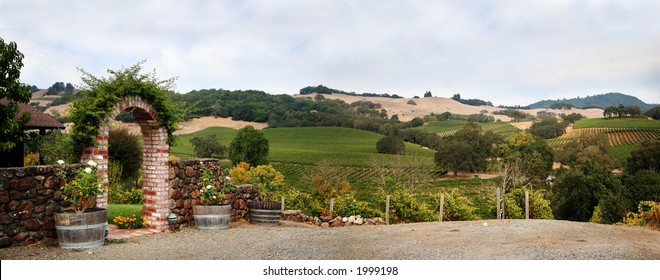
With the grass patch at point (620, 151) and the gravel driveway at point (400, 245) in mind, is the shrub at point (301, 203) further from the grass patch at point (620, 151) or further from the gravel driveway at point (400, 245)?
the grass patch at point (620, 151)

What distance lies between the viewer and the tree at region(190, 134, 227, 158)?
6769 cm

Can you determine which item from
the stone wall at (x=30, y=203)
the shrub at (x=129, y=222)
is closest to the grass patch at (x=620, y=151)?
the shrub at (x=129, y=222)

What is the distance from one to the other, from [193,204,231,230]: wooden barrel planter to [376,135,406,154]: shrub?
6230 centimetres

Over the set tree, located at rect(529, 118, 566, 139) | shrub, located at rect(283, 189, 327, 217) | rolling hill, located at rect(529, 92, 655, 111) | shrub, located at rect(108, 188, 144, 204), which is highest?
rolling hill, located at rect(529, 92, 655, 111)

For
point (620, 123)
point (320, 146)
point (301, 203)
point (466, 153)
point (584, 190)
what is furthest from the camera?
point (620, 123)

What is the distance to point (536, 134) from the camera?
86375mm

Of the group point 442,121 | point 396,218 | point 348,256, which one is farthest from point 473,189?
point 442,121

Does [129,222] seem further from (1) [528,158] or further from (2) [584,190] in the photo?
(1) [528,158]

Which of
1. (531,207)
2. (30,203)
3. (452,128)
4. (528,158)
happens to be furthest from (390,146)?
(30,203)

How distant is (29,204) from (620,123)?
89.1 m

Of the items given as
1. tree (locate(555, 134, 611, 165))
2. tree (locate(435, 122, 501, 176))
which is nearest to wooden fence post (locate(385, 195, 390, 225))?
tree (locate(435, 122, 501, 176))

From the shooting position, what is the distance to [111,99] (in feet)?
32.4

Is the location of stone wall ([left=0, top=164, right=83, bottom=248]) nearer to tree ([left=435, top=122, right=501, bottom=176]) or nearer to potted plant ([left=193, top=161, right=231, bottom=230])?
potted plant ([left=193, top=161, right=231, bottom=230])
